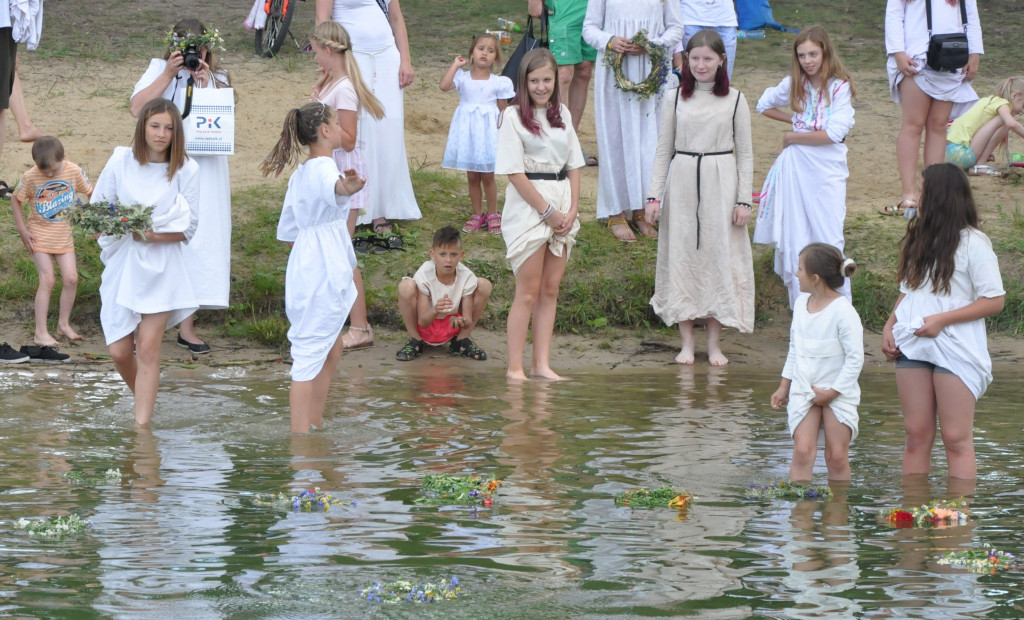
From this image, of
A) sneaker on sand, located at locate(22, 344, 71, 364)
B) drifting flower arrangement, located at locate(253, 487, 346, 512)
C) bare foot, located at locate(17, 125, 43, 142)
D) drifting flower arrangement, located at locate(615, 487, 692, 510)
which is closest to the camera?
drifting flower arrangement, located at locate(253, 487, 346, 512)

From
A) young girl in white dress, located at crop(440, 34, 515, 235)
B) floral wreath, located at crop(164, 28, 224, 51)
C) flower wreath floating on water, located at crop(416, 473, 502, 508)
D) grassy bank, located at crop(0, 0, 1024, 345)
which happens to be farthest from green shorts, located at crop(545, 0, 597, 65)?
flower wreath floating on water, located at crop(416, 473, 502, 508)

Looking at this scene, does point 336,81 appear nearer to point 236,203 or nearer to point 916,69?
point 236,203

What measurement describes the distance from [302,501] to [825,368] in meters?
2.47

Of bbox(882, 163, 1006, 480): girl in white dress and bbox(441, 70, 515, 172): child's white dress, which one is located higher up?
bbox(441, 70, 515, 172): child's white dress

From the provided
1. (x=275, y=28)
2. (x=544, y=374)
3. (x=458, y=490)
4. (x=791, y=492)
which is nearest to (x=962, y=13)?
(x=544, y=374)

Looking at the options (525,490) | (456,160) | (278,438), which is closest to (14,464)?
(278,438)

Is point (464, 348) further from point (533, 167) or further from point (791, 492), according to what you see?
point (791, 492)

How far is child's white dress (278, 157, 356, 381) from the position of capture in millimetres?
7281

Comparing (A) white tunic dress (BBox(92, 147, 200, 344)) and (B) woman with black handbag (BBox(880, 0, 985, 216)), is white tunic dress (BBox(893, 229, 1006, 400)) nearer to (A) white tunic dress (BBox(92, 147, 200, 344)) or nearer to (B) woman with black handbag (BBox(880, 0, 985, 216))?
(A) white tunic dress (BBox(92, 147, 200, 344))

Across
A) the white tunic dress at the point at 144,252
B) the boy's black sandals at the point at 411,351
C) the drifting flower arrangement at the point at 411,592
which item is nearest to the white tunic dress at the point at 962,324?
the drifting flower arrangement at the point at 411,592

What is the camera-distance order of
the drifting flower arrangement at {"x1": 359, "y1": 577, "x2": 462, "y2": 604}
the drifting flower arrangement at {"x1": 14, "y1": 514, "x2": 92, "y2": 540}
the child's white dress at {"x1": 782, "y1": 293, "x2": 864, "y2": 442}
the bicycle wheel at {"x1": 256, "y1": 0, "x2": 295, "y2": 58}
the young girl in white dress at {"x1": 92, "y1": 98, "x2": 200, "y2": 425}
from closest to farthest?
the drifting flower arrangement at {"x1": 359, "y1": 577, "x2": 462, "y2": 604} < the drifting flower arrangement at {"x1": 14, "y1": 514, "x2": 92, "y2": 540} < the child's white dress at {"x1": 782, "y1": 293, "x2": 864, "y2": 442} < the young girl in white dress at {"x1": 92, "y1": 98, "x2": 200, "y2": 425} < the bicycle wheel at {"x1": 256, "y1": 0, "x2": 295, "y2": 58}

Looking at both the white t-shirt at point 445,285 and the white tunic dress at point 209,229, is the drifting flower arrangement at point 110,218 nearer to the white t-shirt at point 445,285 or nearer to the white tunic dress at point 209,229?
the white tunic dress at point 209,229

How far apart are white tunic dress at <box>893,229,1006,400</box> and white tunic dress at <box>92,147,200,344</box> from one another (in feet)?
12.7

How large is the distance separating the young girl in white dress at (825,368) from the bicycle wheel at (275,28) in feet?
36.0
